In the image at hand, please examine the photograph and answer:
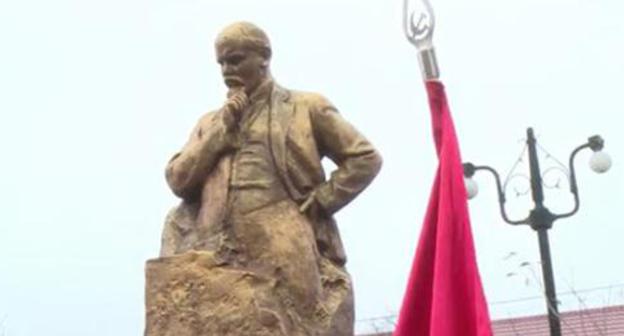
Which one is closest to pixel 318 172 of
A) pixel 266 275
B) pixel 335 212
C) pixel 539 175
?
pixel 335 212

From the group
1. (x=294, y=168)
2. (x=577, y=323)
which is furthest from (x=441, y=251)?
(x=577, y=323)

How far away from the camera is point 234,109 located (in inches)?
222

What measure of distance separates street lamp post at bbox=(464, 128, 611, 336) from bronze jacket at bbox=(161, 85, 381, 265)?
2895 millimetres

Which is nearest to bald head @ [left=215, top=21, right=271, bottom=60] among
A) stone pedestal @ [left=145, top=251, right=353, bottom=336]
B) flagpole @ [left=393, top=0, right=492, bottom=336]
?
stone pedestal @ [left=145, top=251, right=353, bottom=336]

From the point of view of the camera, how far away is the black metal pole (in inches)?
346

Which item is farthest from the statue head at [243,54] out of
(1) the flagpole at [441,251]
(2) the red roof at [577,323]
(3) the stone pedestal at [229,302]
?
(2) the red roof at [577,323]

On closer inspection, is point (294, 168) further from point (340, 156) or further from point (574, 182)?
point (574, 182)

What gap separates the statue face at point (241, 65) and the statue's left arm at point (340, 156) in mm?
323

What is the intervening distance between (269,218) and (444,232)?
304cm

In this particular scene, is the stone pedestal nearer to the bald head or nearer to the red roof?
the bald head

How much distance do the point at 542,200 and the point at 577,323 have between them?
25.2 feet

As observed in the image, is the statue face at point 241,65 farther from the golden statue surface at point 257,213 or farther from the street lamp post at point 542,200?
the street lamp post at point 542,200

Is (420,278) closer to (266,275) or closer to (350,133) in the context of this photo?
(266,275)

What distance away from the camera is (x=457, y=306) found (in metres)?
2.46
